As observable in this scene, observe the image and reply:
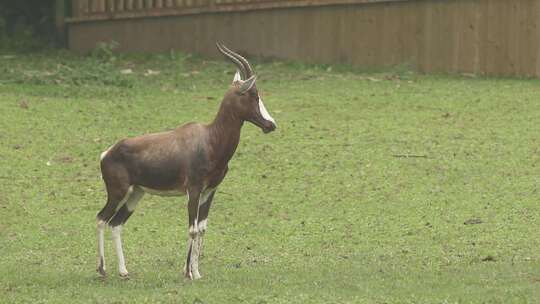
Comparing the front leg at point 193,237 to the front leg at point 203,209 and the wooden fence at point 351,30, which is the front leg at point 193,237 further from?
the wooden fence at point 351,30

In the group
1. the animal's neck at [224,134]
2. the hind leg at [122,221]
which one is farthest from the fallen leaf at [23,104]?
the animal's neck at [224,134]

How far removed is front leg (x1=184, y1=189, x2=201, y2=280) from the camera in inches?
386

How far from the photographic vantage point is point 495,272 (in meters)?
10.4

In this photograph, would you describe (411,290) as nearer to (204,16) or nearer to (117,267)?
(117,267)

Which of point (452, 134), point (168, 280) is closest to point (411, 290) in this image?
point (168, 280)

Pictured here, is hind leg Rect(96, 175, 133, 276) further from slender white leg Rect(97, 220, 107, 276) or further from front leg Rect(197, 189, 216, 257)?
front leg Rect(197, 189, 216, 257)

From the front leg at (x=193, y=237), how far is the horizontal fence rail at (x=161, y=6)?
32.3 ft

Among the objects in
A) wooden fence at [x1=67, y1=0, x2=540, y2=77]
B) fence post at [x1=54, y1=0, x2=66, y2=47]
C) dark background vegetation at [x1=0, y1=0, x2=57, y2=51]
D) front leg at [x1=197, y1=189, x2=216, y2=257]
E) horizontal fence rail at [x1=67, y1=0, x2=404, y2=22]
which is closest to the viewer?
front leg at [x1=197, y1=189, x2=216, y2=257]

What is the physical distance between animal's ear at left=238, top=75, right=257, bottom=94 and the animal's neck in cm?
18

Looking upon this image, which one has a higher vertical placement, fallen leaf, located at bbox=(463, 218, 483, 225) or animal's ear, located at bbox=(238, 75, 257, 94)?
animal's ear, located at bbox=(238, 75, 257, 94)

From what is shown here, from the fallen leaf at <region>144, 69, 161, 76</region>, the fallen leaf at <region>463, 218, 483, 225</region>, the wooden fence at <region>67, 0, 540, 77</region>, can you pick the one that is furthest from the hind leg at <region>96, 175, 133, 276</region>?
the fallen leaf at <region>144, 69, 161, 76</region>

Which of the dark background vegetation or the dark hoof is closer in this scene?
the dark hoof

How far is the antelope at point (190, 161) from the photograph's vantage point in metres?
9.85

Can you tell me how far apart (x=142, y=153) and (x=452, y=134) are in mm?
6342
